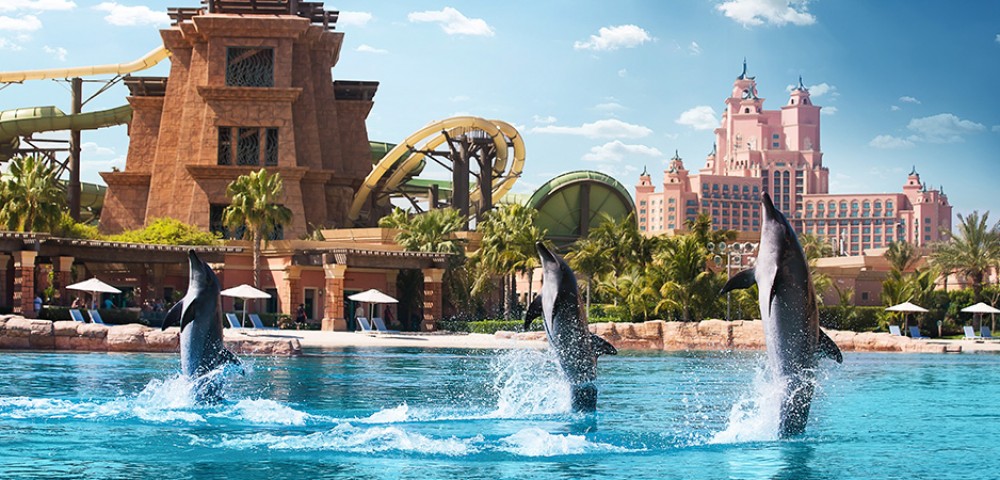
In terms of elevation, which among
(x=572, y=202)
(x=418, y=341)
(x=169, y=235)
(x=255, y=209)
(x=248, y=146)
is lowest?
(x=418, y=341)

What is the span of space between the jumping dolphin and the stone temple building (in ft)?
175

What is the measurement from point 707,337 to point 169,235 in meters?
27.0

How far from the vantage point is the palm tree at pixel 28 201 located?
53469mm

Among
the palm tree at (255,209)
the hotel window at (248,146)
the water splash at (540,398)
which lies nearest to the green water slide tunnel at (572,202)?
the hotel window at (248,146)

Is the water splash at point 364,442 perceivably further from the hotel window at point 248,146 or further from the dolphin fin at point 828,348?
the hotel window at point 248,146

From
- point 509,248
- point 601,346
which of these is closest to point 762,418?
point 601,346

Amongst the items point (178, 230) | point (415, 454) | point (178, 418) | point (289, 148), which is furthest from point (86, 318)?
point (415, 454)

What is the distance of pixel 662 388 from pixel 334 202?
4902cm

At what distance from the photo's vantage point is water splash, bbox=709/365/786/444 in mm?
14010

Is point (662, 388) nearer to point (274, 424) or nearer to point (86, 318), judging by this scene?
point (274, 424)

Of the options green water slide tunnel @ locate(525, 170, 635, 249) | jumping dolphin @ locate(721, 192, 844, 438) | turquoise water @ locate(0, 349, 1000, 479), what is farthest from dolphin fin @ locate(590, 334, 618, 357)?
green water slide tunnel @ locate(525, 170, 635, 249)

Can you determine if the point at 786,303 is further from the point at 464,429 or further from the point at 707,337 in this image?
the point at 707,337

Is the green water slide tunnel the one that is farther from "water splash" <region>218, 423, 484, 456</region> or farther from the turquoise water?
"water splash" <region>218, 423, 484, 456</region>

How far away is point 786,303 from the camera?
13.1 metres
